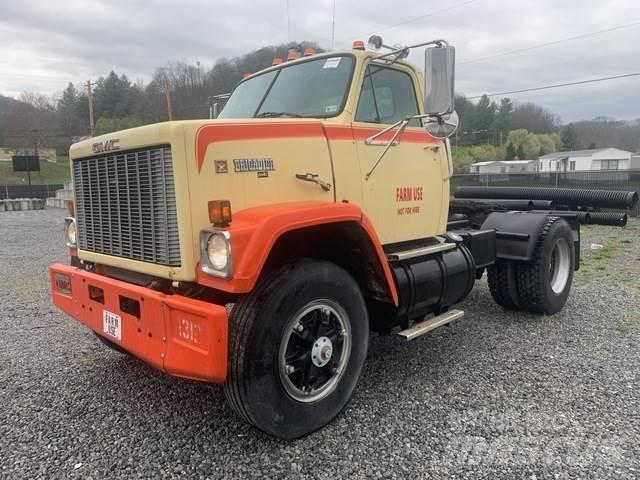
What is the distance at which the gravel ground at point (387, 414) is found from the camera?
2.86 meters

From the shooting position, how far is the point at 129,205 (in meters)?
3.14

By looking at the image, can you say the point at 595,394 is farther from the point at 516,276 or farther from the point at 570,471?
the point at 516,276

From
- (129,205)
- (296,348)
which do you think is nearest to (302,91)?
(129,205)

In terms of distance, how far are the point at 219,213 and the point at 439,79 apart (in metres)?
1.80

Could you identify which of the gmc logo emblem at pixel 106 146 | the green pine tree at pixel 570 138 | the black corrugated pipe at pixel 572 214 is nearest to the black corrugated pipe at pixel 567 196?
the black corrugated pipe at pixel 572 214

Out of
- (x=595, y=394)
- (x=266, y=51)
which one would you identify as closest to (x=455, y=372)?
(x=595, y=394)

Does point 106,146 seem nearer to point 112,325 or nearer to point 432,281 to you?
point 112,325

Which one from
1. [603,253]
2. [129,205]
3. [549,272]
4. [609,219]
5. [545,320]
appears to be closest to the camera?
[129,205]

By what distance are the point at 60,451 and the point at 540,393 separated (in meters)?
3.28

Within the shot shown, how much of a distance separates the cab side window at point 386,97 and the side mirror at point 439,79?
570mm

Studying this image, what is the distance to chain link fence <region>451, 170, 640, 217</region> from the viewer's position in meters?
18.1

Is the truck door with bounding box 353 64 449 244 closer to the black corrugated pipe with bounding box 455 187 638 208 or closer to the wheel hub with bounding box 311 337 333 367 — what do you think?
the wheel hub with bounding box 311 337 333 367

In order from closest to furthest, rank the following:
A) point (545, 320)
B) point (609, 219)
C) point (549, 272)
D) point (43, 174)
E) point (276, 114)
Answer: point (276, 114), point (545, 320), point (549, 272), point (609, 219), point (43, 174)

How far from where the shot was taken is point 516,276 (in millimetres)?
5637
